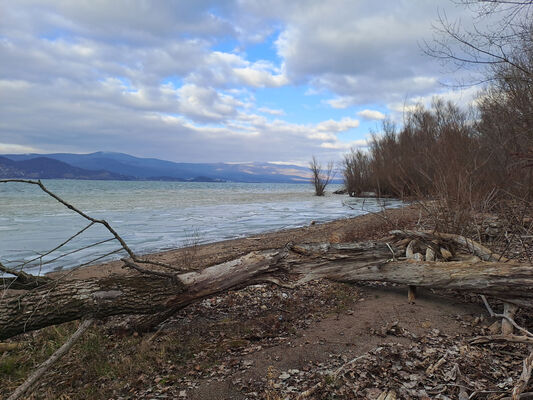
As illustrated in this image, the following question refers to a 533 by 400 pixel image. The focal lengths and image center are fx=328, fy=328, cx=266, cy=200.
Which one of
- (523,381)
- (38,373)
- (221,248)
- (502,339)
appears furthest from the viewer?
(221,248)

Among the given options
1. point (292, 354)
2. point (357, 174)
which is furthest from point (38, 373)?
point (357, 174)

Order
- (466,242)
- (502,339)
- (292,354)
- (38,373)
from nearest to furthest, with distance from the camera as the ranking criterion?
(38,373) < (502,339) < (292,354) < (466,242)

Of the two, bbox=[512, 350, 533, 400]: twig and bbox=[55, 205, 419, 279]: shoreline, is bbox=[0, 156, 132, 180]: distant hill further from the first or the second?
bbox=[512, 350, 533, 400]: twig

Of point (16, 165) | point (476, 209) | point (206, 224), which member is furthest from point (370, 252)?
point (16, 165)

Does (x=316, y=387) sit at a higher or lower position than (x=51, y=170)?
lower

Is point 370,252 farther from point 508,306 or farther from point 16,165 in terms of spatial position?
point 16,165

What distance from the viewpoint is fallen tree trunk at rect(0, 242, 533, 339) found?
364 cm

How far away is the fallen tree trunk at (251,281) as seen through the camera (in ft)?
11.9

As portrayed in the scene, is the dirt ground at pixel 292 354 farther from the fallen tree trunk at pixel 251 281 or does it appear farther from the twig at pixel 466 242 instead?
the twig at pixel 466 242

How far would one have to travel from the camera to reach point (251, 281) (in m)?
4.61

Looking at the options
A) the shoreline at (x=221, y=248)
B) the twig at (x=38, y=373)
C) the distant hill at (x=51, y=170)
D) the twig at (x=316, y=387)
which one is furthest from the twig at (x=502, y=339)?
the distant hill at (x=51, y=170)

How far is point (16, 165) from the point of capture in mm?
132500

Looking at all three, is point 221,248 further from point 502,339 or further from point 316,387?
point 502,339

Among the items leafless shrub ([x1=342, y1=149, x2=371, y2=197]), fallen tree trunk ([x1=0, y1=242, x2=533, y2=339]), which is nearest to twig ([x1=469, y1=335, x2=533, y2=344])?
fallen tree trunk ([x1=0, y1=242, x2=533, y2=339])
